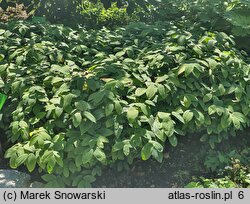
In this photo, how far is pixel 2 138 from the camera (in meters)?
3.90

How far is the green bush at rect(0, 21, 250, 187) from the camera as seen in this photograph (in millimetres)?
3041

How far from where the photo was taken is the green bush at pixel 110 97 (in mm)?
3041

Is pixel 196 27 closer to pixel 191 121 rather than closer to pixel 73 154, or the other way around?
pixel 191 121

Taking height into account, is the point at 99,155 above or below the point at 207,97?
below

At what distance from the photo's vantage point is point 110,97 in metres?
3.13

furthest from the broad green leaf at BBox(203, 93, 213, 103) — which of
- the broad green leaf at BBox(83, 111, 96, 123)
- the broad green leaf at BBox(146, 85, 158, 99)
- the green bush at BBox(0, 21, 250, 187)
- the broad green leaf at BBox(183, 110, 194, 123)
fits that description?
the broad green leaf at BBox(83, 111, 96, 123)

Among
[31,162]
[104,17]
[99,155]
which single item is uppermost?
[99,155]

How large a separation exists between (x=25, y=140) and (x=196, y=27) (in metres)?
2.32

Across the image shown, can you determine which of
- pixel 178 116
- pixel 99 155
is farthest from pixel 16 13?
pixel 99 155

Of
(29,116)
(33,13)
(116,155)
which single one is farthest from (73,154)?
(33,13)

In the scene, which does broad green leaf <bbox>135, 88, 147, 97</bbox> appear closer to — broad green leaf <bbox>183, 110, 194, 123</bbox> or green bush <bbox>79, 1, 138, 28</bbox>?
broad green leaf <bbox>183, 110, 194, 123</bbox>

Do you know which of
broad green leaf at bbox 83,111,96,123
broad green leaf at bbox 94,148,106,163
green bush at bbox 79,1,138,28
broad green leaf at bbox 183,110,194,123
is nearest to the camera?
broad green leaf at bbox 94,148,106,163

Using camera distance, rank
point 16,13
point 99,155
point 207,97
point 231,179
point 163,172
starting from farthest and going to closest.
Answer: point 16,13 → point 163,172 → point 207,97 → point 231,179 → point 99,155

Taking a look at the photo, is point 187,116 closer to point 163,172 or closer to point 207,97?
point 207,97
